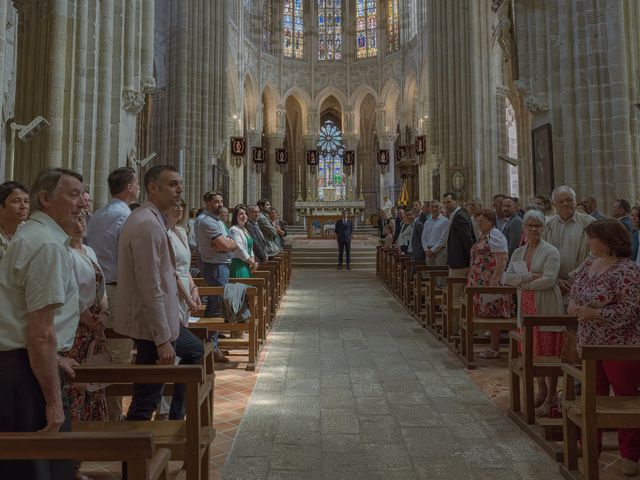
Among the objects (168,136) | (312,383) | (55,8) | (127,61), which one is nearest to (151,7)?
(127,61)

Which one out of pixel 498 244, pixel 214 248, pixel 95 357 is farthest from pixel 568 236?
pixel 95 357

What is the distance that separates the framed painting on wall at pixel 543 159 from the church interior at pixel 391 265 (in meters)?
0.04

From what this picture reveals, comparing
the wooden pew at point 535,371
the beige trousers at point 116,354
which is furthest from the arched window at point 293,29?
the wooden pew at point 535,371

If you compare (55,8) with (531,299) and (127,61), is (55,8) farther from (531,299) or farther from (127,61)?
(531,299)

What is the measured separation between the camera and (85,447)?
4.75 ft

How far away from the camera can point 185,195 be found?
16281mm

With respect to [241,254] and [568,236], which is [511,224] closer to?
[568,236]

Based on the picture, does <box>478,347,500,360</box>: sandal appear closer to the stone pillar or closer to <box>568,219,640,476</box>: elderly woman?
<box>568,219,640,476</box>: elderly woman

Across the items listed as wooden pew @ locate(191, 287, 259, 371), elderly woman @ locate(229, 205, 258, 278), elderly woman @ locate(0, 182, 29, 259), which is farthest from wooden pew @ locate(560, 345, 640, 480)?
elderly woman @ locate(229, 205, 258, 278)

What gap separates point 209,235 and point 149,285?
2.93 metres

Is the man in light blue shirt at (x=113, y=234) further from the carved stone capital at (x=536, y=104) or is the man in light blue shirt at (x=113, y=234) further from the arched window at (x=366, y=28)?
the arched window at (x=366, y=28)

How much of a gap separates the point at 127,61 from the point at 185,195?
681 centimetres

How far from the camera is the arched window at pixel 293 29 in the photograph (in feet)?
106

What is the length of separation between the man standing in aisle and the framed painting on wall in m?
5.78
